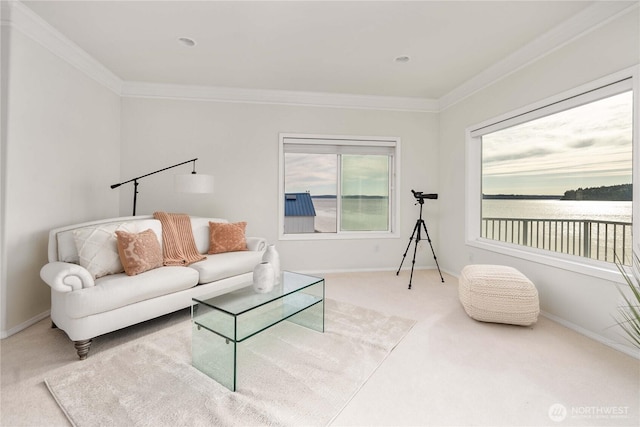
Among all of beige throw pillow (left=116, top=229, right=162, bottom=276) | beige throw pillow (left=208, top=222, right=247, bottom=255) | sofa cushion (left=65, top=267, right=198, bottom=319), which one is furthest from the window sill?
beige throw pillow (left=116, top=229, right=162, bottom=276)

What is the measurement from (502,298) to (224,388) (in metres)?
2.34

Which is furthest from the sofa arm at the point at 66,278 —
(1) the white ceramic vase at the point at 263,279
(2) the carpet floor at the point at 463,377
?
(1) the white ceramic vase at the point at 263,279

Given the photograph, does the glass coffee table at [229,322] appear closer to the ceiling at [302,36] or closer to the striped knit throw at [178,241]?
the striped knit throw at [178,241]

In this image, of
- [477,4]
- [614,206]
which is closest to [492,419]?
[614,206]

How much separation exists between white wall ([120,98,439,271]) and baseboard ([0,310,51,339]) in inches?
63.3

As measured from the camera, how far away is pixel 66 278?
6.88ft

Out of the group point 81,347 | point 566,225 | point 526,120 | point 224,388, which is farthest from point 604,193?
point 81,347

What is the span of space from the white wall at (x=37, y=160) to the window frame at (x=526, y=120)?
15.5 feet

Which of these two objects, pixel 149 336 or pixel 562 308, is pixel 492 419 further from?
pixel 149 336

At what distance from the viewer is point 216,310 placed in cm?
200

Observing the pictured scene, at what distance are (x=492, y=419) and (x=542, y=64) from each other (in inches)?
125

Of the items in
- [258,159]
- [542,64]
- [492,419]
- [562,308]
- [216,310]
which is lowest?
[492,419]

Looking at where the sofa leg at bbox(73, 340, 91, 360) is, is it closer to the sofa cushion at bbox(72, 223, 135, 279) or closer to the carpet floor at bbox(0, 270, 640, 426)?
the carpet floor at bbox(0, 270, 640, 426)

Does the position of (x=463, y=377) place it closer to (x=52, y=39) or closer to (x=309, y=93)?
(x=309, y=93)
